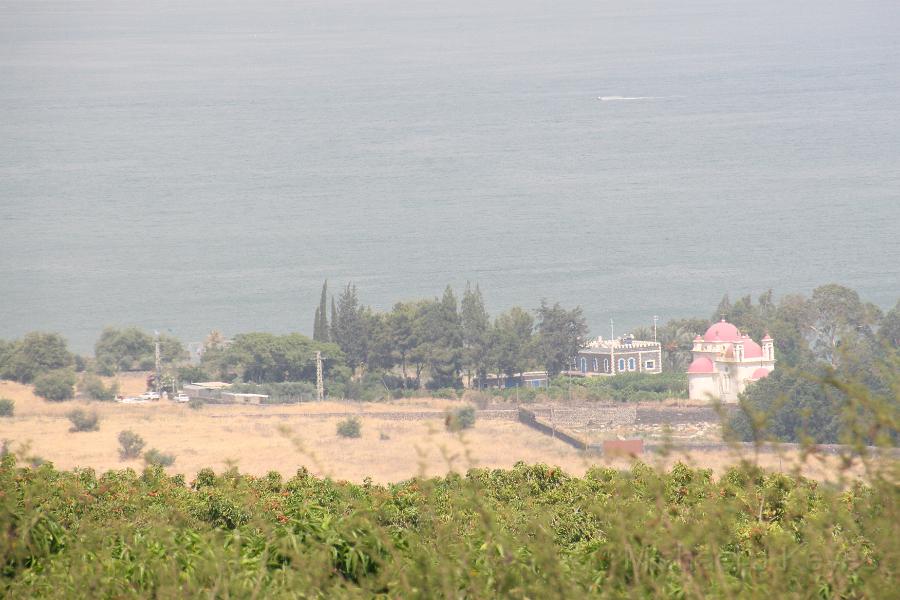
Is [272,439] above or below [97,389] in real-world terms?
below

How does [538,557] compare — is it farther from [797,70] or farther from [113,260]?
[797,70]

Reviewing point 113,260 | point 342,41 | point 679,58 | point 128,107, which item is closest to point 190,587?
point 113,260

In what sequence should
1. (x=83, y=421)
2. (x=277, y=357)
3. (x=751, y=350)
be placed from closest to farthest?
1. (x=83, y=421)
2. (x=751, y=350)
3. (x=277, y=357)

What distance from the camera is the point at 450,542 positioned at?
6457 mm

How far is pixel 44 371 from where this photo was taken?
38062 millimetres

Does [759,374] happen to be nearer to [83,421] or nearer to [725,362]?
[725,362]

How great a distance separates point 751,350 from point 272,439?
1195cm

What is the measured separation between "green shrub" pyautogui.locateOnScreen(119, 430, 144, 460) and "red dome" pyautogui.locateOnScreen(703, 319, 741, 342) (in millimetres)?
14043

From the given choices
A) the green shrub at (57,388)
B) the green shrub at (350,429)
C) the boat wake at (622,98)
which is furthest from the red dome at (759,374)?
the boat wake at (622,98)

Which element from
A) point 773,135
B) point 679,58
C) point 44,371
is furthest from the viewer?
point 679,58

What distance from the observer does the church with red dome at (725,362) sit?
3384 centimetres

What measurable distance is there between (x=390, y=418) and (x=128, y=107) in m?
90.6

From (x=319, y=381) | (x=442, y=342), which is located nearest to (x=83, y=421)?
(x=319, y=381)

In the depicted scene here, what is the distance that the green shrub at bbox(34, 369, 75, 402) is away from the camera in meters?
36.2
